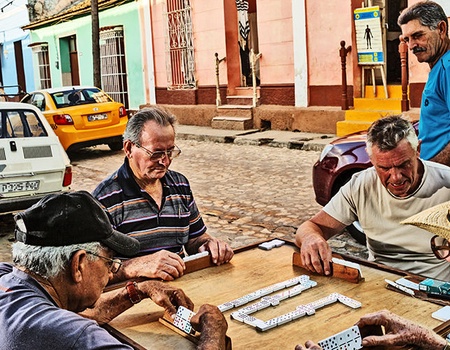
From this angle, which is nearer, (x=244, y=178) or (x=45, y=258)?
(x=45, y=258)

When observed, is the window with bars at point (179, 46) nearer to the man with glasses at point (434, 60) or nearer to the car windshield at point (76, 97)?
the car windshield at point (76, 97)

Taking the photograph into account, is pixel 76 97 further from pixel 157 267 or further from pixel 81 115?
pixel 157 267

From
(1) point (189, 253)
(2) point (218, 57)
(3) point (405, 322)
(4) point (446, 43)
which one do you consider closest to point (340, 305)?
(3) point (405, 322)

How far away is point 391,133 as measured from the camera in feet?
11.0

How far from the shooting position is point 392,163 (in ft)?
11.0

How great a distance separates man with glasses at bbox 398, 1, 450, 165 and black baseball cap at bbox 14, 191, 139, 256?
8.70 feet

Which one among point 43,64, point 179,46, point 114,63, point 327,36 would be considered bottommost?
point 327,36

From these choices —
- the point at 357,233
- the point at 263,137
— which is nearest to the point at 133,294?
the point at 357,233

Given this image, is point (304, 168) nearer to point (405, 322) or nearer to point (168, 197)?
point (168, 197)

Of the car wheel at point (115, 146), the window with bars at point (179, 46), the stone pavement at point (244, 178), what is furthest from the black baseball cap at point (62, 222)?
the window with bars at point (179, 46)

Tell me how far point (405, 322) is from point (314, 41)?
40.1 ft

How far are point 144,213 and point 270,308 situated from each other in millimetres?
1184

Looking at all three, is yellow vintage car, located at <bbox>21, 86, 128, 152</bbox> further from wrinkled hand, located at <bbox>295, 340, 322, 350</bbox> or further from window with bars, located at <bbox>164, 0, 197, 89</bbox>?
wrinkled hand, located at <bbox>295, 340, 322, 350</bbox>

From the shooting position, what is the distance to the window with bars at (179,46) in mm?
17688
